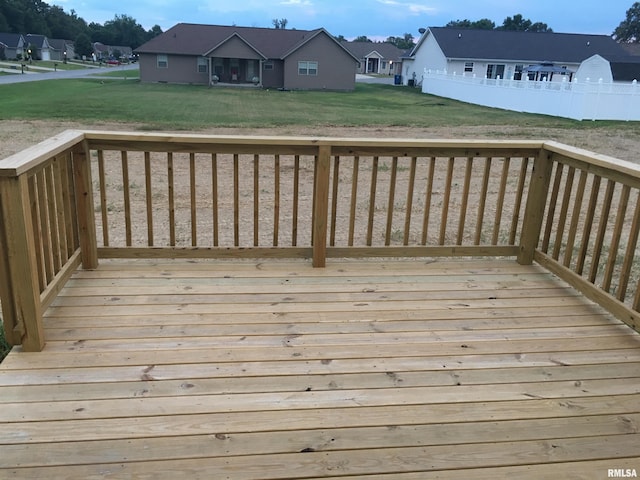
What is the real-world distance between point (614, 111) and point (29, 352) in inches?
834

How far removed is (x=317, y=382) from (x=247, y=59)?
3603cm

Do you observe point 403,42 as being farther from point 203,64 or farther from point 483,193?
point 483,193

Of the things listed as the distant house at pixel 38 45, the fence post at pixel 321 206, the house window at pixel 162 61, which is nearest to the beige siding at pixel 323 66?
the house window at pixel 162 61

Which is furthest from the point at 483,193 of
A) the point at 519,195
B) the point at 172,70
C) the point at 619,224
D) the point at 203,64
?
the point at 172,70

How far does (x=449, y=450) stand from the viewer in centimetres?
203

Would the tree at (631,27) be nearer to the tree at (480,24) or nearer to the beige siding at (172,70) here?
the tree at (480,24)

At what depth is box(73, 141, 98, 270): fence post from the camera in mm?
3443

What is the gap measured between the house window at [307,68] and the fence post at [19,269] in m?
34.6

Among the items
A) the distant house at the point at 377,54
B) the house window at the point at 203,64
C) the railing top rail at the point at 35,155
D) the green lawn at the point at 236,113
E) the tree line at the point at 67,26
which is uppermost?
the tree line at the point at 67,26

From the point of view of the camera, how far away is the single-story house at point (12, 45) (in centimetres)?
6793

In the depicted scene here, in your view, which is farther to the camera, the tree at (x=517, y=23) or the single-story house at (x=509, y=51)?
the tree at (x=517, y=23)

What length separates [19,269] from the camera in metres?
2.52

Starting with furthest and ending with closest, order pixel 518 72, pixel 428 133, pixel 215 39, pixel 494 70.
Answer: pixel 215 39, pixel 494 70, pixel 518 72, pixel 428 133

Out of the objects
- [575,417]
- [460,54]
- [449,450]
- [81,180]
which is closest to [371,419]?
[449,450]
